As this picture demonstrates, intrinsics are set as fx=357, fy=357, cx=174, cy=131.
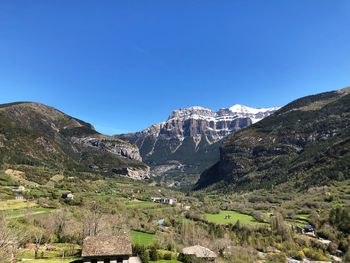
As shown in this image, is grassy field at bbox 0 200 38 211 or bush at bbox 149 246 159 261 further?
grassy field at bbox 0 200 38 211

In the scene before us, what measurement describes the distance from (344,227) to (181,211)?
68.9m

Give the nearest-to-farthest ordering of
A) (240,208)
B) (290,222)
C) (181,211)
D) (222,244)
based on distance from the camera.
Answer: (222,244) < (290,222) < (181,211) < (240,208)

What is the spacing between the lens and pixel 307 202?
166 meters

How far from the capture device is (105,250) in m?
58.7

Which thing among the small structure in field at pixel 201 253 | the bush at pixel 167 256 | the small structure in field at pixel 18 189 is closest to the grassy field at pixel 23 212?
the small structure in field at pixel 18 189

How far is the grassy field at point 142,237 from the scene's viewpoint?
328 ft

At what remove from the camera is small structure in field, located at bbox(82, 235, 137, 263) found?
5834 cm

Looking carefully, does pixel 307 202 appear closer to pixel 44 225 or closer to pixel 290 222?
pixel 290 222

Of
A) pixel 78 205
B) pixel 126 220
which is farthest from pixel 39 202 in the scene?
pixel 126 220

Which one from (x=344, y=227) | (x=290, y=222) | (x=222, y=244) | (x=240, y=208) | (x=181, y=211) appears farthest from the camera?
(x=240, y=208)

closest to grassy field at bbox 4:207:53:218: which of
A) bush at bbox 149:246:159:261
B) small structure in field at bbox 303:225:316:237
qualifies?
bush at bbox 149:246:159:261

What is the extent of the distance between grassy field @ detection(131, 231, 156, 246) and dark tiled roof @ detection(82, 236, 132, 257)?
125 feet

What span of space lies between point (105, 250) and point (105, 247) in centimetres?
57

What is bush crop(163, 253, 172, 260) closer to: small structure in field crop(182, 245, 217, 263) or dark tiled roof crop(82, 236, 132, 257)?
small structure in field crop(182, 245, 217, 263)
